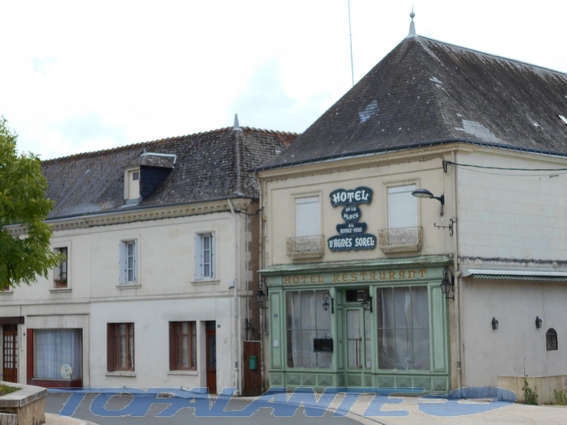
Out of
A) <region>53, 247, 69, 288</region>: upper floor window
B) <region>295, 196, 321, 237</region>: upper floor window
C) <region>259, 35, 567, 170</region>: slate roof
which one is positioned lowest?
<region>53, 247, 69, 288</region>: upper floor window

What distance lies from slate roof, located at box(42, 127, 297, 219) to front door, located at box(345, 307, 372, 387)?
4786 mm

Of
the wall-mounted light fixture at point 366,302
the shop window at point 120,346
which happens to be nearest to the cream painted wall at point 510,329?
the wall-mounted light fixture at point 366,302

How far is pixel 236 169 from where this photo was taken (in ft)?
100

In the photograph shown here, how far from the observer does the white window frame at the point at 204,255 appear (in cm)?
3028

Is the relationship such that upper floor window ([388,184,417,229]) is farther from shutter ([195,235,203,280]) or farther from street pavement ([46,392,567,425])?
shutter ([195,235,203,280])

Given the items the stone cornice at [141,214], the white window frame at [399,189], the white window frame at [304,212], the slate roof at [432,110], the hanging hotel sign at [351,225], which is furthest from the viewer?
the stone cornice at [141,214]

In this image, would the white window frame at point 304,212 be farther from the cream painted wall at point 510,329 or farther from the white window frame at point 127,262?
the white window frame at point 127,262

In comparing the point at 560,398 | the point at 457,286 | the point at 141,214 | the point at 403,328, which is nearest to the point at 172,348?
the point at 141,214

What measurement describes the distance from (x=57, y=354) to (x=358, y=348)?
38.9 feet

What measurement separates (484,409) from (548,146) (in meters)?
8.55

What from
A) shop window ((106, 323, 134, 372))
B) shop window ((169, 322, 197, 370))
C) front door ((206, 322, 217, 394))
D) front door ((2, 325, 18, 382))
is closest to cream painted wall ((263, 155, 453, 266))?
front door ((206, 322, 217, 394))

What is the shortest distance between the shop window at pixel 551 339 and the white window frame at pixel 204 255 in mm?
9332

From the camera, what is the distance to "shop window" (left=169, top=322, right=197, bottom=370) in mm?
30484

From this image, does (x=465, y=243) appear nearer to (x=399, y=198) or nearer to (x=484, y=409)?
(x=399, y=198)
